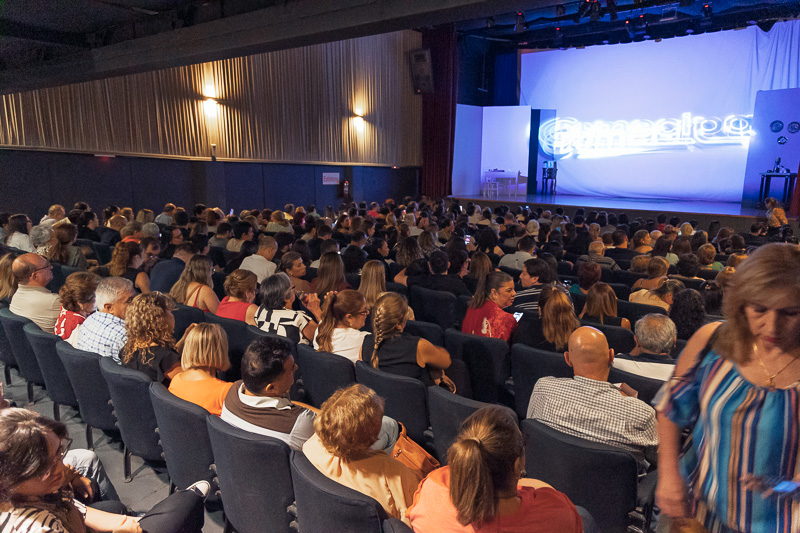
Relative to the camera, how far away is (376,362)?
9.79 feet

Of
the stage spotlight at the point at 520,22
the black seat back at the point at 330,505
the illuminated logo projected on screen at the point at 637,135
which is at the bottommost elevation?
the black seat back at the point at 330,505

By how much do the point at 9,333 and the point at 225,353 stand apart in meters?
2.11

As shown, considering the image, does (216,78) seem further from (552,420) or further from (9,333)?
(552,420)

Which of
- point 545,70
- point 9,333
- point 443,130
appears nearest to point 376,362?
point 9,333

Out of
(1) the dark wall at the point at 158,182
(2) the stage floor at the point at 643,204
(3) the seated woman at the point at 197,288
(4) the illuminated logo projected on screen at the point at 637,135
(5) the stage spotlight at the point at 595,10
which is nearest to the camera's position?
(3) the seated woman at the point at 197,288

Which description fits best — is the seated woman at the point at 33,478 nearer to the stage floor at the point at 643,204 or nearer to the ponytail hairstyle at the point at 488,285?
the ponytail hairstyle at the point at 488,285

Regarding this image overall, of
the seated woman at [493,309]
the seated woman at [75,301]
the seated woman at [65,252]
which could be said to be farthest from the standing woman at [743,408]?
the seated woman at [65,252]

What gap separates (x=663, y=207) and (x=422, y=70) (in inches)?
343

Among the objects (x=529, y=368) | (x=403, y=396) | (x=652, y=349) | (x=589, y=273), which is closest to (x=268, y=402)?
(x=403, y=396)

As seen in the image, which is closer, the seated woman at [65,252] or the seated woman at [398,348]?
the seated woman at [398,348]

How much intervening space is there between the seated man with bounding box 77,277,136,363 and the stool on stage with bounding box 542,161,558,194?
16371 mm

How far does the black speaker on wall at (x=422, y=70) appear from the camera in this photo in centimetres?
1686

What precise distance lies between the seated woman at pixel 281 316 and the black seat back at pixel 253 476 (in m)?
1.47

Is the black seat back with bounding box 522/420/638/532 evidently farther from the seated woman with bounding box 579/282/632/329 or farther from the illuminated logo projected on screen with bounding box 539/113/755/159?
the illuminated logo projected on screen with bounding box 539/113/755/159
